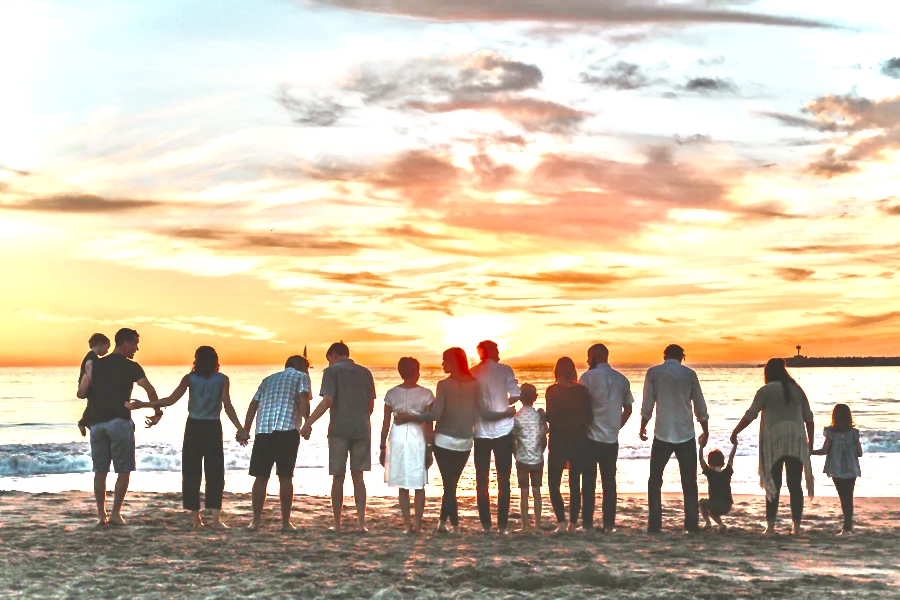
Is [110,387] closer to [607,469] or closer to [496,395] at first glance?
[496,395]

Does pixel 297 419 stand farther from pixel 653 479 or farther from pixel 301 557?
pixel 653 479

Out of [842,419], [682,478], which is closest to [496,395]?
[682,478]

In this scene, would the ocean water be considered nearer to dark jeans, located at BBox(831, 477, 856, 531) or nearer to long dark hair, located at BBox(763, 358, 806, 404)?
dark jeans, located at BBox(831, 477, 856, 531)

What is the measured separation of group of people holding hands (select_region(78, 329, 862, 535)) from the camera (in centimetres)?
960

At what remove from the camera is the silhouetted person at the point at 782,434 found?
9633 millimetres

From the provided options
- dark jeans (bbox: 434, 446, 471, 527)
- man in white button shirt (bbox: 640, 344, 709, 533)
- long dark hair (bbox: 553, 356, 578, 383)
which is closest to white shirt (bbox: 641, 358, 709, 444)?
man in white button shirt (bbox: 640, 344, 709, 533)

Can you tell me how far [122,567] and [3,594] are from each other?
1090mm

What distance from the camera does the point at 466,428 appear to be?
9.60 meters

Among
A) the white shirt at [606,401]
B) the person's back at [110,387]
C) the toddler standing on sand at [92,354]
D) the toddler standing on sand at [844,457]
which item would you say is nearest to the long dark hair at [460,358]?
the white shirt at [606,401]

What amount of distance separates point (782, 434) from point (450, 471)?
3558 millimetres

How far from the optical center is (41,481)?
16734 mm

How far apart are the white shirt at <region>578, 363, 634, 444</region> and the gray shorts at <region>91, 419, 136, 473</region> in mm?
4897

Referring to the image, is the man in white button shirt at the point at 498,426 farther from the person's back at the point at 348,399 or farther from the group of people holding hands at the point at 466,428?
the person's back at the point at 348,399

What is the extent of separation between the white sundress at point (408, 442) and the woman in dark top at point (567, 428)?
136cm
